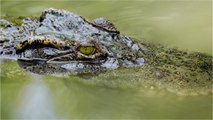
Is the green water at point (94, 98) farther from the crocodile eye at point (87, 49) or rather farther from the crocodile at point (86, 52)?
the crocodile eye at point (87, 49)

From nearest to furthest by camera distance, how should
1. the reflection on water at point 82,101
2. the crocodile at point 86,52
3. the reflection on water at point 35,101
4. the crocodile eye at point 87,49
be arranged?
1. the reflection on water at point 82,101
2. the reflection on water at point 35,101
3. the crocodile at point 86,52
4. the crocodile eye at point 87,49

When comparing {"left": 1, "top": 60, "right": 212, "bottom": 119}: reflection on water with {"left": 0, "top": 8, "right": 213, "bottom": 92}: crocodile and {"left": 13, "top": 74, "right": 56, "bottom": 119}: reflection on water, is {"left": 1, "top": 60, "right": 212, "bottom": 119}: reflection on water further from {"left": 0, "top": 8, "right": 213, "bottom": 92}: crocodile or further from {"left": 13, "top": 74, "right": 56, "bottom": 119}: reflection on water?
{"left": 0, "top": 8, "right": 213, "bottom": 92}: crocodile

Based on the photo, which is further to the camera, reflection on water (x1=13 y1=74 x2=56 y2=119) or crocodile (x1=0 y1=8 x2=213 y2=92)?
crocodile (x1=0 y1=8 x2=213 y2=92)

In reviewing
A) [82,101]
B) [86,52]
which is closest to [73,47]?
[86,52]

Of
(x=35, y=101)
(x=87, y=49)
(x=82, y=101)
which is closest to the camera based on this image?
(x=82, y=101)

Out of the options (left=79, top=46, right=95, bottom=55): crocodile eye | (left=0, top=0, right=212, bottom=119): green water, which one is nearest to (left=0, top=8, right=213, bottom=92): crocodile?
(left=79, top=46, right=95, bottom=55): crocodile eye

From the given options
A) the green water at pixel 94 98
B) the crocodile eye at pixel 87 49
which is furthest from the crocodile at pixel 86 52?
the green water at pixel 94 98

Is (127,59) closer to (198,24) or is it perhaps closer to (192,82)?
(192,82)

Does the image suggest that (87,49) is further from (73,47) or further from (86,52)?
(73,47)
